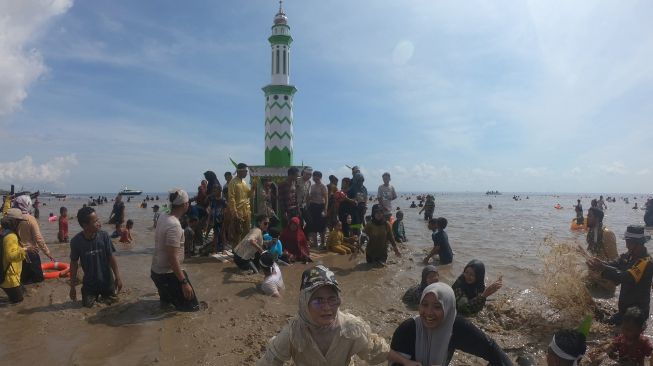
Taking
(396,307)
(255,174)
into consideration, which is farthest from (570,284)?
(255,174)

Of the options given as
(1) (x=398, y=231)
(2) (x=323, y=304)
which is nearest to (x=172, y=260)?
(2) (x=323, y=304)

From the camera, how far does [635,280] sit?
15.8 feet

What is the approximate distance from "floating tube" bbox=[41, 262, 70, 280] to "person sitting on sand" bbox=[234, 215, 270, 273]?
10.3ft

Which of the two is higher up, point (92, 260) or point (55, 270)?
point (92, 260)

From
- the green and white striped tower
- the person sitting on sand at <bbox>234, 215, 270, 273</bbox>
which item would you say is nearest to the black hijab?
the person sitting on sand at <bbox>234, 215, 270, 273</bbox>

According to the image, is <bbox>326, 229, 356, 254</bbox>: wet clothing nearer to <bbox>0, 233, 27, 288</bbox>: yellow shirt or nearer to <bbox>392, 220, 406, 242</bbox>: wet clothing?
<bbox>392, 220, 406, 242</bbox>: wet clothing

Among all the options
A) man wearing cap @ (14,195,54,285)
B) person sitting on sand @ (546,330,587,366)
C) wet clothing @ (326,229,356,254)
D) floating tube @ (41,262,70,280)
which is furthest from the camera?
wet clothing @ (326,229,356,254)

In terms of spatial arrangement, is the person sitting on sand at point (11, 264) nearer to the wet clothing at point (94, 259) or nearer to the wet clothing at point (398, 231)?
the wet clothing at point (94, 259)

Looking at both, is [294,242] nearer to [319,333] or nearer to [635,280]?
[635,280]

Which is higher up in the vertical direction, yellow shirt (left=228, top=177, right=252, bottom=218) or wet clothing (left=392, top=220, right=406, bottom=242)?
yellow shirt (left=228, top=177, right=252, bottom=218)

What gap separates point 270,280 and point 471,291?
304 cm

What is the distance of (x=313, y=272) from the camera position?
2.52m

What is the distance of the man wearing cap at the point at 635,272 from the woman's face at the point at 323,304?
4258mm

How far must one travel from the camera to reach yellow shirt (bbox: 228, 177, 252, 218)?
8.71 metres
